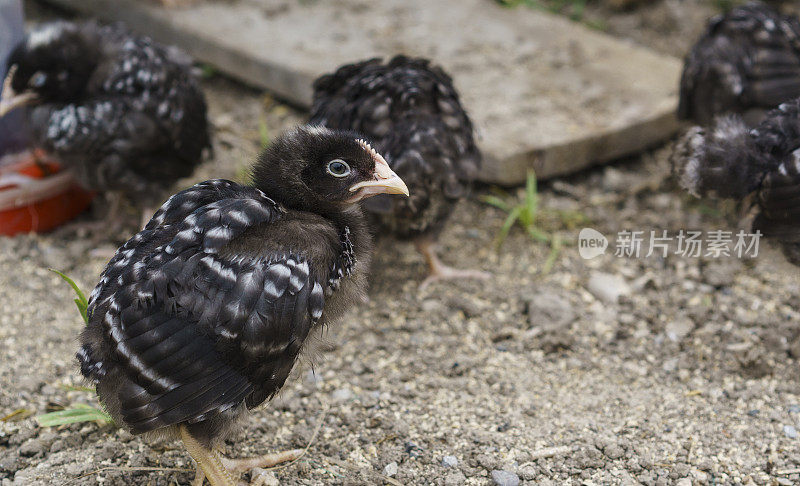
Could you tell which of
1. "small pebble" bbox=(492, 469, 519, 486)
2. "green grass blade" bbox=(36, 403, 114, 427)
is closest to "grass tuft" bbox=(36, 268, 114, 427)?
"green grass blade" bbox=(36, 403, 114, 427)

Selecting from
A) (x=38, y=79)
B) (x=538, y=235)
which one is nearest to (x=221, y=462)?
(x=538, y=235)

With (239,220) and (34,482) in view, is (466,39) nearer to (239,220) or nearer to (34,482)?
(239,220)

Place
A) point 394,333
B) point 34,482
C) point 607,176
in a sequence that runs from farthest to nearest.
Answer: point 607,176
point 394,333
point 34,482

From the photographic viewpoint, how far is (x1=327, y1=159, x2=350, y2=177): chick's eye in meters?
2.91

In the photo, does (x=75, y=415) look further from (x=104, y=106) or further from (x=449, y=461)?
(x=104, y=106)

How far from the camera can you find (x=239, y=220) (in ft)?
8.64

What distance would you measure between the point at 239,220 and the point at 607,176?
3.17m

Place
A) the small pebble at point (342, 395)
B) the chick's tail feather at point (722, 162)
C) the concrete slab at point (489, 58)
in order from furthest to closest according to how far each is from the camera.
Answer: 1. the concrete slab at point (489, 58)
2. the chick's tail feather at point (722, 162)
3. the small pebble at point (342, 395)

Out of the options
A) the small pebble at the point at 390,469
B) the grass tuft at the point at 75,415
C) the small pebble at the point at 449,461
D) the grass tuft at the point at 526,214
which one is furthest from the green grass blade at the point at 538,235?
the grass tuft at the point at 75,415

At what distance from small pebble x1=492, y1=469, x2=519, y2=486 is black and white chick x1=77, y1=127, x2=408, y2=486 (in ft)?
2.84

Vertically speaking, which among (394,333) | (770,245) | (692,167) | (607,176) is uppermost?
(692,167)

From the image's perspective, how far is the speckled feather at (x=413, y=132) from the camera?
376 centimetres

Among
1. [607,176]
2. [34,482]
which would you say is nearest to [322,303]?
[34,482]

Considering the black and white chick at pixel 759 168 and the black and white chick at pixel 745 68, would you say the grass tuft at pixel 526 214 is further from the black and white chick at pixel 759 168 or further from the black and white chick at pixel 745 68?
the black and white chick at pixel 745 68
